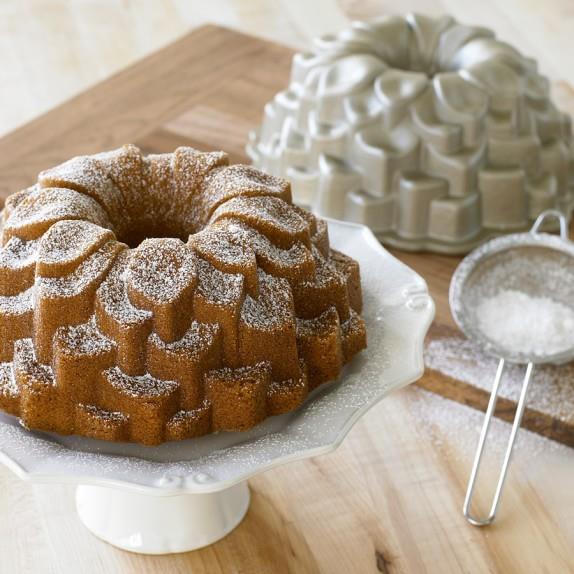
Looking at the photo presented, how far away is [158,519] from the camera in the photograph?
1123mm

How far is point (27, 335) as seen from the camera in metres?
1.00

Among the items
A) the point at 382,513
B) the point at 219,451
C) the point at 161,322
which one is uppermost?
the point at 161,322

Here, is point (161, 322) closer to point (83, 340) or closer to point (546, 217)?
point (83, 340)

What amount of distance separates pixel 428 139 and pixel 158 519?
0.64 meters

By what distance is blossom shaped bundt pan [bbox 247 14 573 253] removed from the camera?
4.80 feet

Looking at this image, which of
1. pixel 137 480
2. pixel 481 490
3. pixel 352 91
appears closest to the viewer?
pixel 137 480

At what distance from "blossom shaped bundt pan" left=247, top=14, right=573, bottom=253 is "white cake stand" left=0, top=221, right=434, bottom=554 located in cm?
29

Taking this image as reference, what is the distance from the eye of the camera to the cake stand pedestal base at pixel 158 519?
43.8 inches

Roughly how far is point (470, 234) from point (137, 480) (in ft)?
2.51

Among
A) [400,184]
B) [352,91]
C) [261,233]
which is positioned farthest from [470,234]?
[261,233]

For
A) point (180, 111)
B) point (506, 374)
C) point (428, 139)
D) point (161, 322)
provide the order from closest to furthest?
1. point (161, 322)
2. point (506, 374)
3. point (428, 139)
4. point (180, 111)

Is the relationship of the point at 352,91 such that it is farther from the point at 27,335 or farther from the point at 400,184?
the point at 27,335

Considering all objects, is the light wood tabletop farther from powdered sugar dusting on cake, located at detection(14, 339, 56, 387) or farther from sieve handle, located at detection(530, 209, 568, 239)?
powdered sugar dusting on cake, located at detection(14, 339, 56, 387)

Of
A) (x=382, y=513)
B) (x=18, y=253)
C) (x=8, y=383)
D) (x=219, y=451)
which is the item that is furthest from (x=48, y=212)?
(x=382, y=513)
